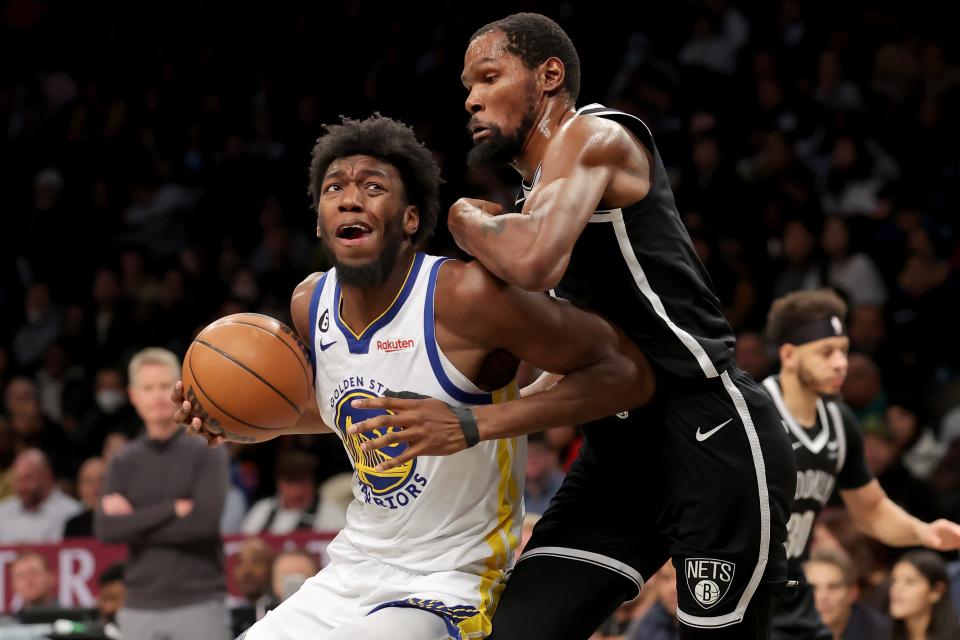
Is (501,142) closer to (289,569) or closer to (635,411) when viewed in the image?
(635,411)

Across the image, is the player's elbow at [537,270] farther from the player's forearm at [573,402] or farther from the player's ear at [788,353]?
the player's ear at [788,353]

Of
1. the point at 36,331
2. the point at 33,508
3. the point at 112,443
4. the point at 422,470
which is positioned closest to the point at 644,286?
the point at 422,470

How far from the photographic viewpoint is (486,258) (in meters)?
3.18

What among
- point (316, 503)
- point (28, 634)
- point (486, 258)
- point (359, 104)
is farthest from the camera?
point (359, 104)

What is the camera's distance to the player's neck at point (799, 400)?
16.8 ft

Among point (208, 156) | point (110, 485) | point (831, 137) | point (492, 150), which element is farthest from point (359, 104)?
point (492, 150)

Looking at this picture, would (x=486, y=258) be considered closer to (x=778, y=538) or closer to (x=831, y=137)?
(x=778, y=538)

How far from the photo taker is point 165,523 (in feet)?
20.3

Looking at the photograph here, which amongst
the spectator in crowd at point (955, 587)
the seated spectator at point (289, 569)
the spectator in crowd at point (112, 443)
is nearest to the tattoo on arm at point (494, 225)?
the seated spectator at point (289, 569)

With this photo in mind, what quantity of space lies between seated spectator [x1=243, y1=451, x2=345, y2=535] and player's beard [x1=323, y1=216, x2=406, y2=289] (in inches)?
173

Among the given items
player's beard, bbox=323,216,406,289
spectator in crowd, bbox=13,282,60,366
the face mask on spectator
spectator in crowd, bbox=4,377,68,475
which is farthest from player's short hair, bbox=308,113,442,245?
spectator in crowd, bbox=13,282,60,366

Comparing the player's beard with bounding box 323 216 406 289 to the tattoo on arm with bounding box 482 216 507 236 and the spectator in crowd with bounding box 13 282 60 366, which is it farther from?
the spectator in crowd with bounding box 13 282 60 366

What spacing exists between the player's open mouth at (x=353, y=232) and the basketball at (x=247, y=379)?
308 mm

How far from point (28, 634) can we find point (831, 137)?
624 cm
